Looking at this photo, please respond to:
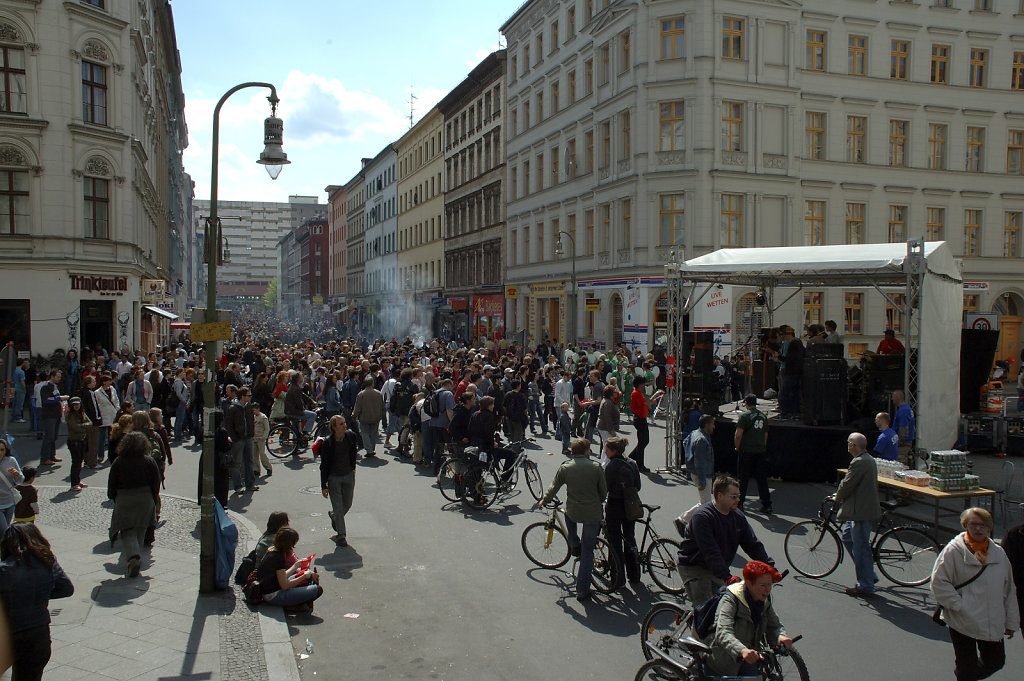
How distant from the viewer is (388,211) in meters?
80.0

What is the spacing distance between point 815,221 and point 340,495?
2893 cm

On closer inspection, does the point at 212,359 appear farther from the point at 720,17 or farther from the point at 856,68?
the point at 856,68

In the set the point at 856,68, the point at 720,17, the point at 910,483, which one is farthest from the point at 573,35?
the point at 910,483

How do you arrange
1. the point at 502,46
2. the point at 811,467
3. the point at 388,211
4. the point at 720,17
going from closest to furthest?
the point at 811,467
the point at 720,17
the point at 502,46
the point at 388,211

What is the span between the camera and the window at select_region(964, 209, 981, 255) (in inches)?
1423

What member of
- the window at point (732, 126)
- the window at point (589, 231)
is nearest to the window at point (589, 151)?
the window at point (589, 231)

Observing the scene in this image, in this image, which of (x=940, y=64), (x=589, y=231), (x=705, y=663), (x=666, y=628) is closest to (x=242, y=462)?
(x=666, y=628)

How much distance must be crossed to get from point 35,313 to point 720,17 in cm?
2769

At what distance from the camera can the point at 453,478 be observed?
12.2 meters

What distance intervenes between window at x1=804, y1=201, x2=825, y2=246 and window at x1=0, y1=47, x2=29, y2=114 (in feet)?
98.7

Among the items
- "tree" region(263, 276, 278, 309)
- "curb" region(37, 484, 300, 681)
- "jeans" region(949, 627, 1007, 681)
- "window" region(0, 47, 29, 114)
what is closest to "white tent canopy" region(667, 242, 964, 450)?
"jeans" region(949, 627, 1007, 681)

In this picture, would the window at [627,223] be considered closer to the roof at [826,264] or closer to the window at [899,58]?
the window at [899,58]

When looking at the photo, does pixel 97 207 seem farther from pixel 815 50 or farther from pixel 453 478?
pixel 815 50

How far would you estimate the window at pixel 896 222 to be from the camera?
34.9 m
